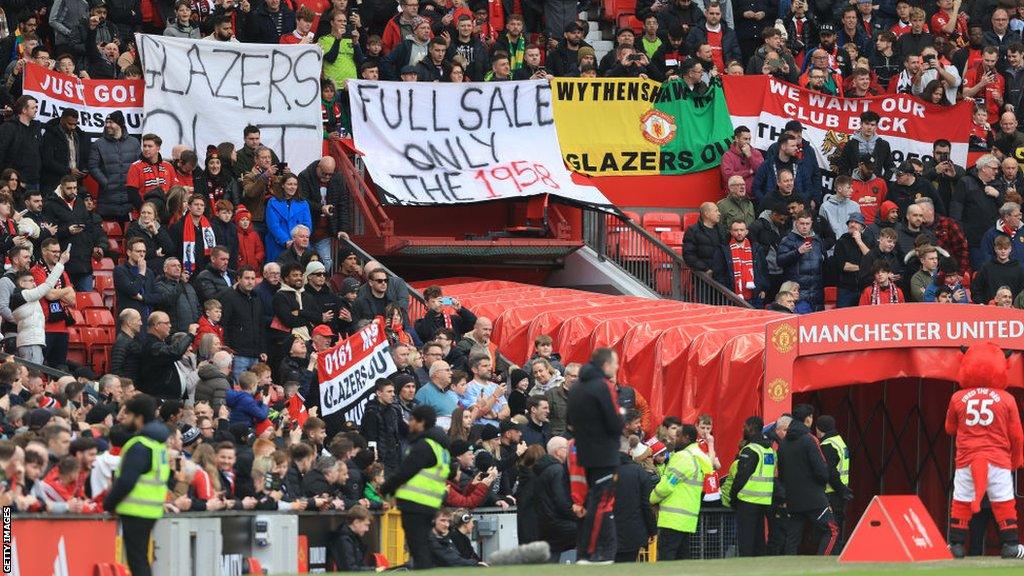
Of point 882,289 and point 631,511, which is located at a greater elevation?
point 882,289

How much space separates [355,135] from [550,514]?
1073 cm

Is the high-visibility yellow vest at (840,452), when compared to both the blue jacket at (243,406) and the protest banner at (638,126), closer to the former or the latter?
the blue jacket at (243,406)

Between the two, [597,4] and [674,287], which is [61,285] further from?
[597,4]

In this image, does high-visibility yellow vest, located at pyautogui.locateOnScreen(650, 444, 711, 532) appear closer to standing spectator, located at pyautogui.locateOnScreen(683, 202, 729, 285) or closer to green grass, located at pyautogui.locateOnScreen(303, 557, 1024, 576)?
green grass, located at pyautogui.locateOnScreen(303, 557, 1024, 576)

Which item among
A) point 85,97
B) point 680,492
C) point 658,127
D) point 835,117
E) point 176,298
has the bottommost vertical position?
point 680,492

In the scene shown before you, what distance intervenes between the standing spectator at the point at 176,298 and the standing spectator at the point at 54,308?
3.02 ft

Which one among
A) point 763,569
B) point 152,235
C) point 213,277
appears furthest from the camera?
point 152,235

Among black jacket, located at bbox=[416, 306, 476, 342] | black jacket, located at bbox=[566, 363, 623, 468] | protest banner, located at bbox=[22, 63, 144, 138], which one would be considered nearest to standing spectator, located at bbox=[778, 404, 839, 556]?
black jacket, located at bbox=[566, 363, 623, 468]

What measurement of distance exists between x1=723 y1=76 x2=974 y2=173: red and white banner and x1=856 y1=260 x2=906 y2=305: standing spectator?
4124 millimetres

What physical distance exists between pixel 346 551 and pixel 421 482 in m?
1.59

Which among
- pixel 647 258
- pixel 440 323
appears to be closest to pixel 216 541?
pixel 440 323

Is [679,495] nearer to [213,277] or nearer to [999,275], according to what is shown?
[213,277]

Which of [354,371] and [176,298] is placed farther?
[176,298]

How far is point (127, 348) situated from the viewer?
69.5ft
